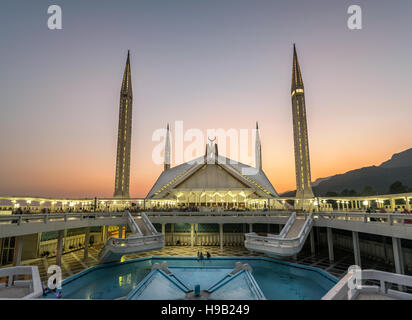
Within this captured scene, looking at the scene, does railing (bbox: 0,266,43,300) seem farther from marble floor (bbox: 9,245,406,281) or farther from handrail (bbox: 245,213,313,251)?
handrail (bbox: 245,213,313,251)

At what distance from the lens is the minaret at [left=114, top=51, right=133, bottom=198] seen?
44156 millimetres

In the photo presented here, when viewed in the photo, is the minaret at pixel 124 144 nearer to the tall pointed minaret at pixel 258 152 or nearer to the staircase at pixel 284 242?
the staircase at pixel 284 242

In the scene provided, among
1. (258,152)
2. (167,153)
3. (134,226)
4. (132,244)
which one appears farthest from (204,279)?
(258,152)

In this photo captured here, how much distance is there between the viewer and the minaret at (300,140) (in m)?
39.0

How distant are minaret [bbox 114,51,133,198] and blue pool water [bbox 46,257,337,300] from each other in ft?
75.0

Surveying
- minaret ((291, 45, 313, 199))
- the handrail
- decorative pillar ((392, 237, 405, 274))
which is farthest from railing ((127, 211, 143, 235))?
minaret ((291, 45, 313, 199))

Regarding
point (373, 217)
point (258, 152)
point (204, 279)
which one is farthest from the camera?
point (258, 152)

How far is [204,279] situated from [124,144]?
35746 mm

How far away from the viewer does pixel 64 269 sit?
19922 millimetres

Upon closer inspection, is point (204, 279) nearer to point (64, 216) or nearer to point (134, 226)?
point (134, 226)

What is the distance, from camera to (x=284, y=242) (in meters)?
19.1

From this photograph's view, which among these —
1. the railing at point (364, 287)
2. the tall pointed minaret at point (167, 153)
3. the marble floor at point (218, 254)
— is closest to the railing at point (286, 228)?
the marble floor at point (218, 254)
